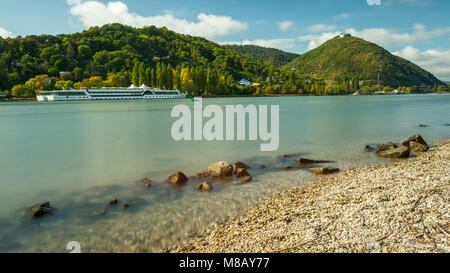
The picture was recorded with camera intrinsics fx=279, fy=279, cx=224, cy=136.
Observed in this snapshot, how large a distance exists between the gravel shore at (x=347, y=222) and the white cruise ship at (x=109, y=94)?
102m

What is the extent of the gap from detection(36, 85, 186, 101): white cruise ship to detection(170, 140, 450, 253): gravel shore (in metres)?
102

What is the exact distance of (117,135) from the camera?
25.8m

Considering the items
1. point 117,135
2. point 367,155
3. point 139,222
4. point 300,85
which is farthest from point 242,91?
point 139,222

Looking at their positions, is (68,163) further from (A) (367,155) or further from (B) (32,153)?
(A) (367,155)

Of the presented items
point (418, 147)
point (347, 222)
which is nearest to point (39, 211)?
point (347, 222)

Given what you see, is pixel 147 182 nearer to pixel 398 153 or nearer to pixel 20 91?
pixel 398 153

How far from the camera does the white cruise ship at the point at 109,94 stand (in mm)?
95312

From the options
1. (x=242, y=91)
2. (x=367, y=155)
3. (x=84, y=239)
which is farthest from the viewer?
(x=242, y=91)

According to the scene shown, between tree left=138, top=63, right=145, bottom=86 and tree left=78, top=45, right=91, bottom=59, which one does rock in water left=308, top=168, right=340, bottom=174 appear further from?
tree left=78, top=45, right=91, bottom=59

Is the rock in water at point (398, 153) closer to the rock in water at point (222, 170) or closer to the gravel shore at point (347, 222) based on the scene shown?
the gravel shore at point (347, 222)

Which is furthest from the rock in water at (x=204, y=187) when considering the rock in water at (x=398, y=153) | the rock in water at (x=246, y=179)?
the rock in water at (x=398, y=153)

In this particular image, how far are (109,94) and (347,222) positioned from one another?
106 metres

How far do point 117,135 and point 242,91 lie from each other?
114m
